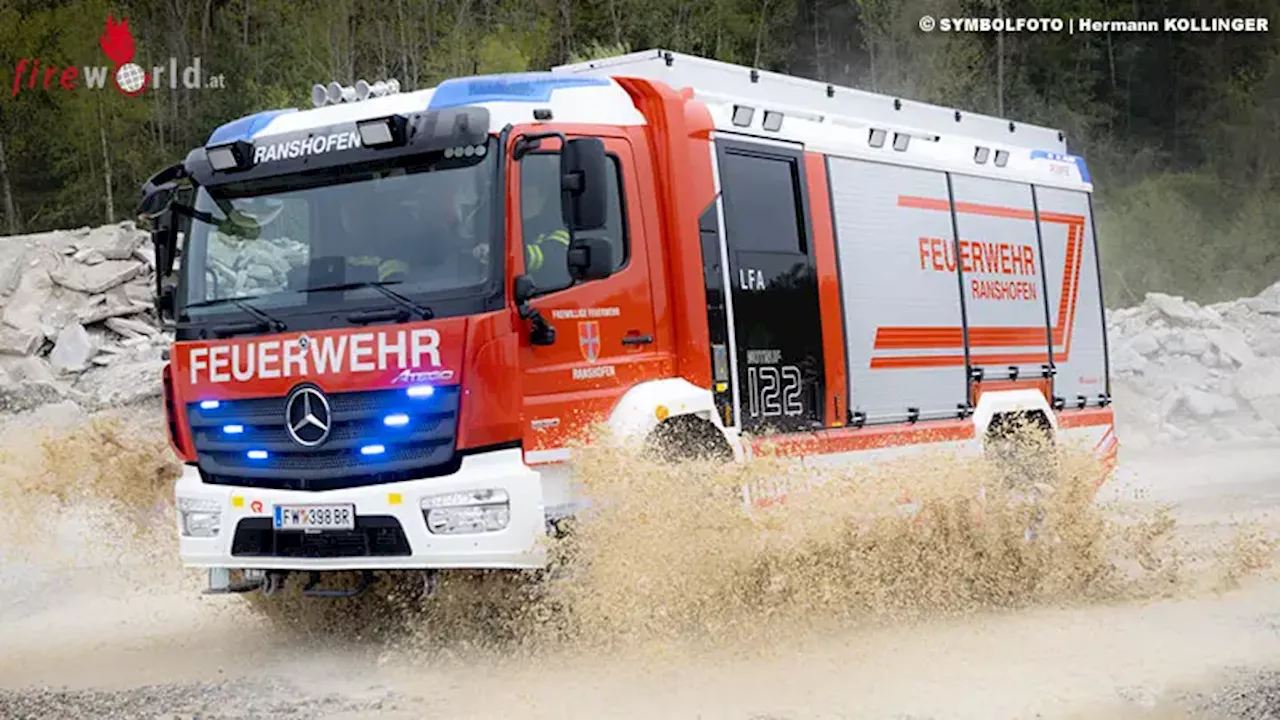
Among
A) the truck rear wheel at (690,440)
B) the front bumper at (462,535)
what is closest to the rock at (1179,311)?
the truck rear wheel at (690,440)

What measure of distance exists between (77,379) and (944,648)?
16306 mm

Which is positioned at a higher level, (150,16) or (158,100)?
(150,16)

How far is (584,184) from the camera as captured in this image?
23.2 feet

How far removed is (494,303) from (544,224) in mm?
516

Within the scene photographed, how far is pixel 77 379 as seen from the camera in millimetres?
20875

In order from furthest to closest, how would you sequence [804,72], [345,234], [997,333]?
1. [804,72]
2. [997,333]
3. [345,234]

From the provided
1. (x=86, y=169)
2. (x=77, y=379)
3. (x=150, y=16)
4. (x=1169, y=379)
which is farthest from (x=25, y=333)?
(x=150, y=16)

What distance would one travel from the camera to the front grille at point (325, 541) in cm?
710

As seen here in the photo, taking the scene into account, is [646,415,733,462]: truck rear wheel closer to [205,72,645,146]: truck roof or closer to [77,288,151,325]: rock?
[205,72,645,146]: truck roof

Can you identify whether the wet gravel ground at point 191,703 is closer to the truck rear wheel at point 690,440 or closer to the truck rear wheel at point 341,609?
the truck rear wheel at point 341,609

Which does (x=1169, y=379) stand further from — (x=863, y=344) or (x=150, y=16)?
(x=150, y=16)

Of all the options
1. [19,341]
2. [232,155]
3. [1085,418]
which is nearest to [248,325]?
[232,155]

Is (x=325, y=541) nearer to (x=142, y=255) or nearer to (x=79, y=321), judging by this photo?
(x=79, y=321)

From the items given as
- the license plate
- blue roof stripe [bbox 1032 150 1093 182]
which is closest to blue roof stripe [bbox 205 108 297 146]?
the license plate
